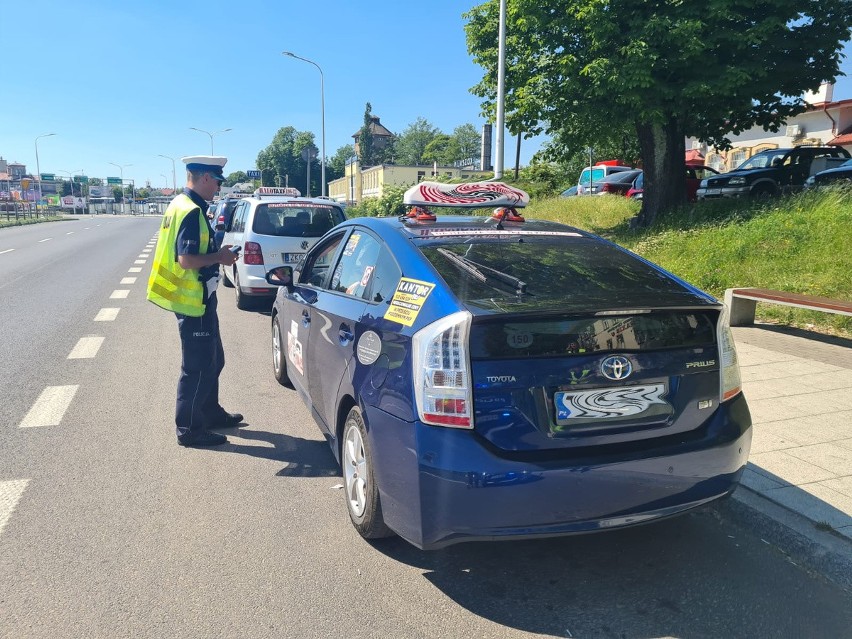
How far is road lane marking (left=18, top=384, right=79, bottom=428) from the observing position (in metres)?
4.74

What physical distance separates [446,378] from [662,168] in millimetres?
13854

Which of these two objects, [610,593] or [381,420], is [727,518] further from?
[381,420]

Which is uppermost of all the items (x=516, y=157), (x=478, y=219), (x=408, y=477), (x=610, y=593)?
(x=516, y=157)

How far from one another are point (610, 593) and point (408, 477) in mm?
1086

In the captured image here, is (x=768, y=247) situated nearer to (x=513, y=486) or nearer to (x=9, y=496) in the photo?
(x=513, y=486)

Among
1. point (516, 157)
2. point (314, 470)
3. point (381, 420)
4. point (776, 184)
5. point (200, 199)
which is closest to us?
point (381, 420)

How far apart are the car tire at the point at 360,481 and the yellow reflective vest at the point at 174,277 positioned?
173cm

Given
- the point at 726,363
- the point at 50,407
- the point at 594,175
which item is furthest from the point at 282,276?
the point at 594,175

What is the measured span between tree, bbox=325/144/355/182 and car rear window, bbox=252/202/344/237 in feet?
422

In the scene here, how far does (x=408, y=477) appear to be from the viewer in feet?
8.55

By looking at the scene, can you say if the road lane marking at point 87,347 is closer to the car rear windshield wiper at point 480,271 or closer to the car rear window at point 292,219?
the car rear window at point 292,219

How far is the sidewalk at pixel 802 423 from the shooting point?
3543 mm

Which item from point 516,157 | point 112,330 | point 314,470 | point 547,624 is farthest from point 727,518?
point 516,157

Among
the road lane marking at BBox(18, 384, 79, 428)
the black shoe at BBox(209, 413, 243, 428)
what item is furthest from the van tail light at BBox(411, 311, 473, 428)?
the road lane marking at BBox(18, 384, 79, 428)
